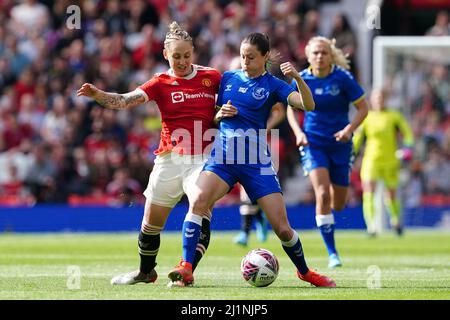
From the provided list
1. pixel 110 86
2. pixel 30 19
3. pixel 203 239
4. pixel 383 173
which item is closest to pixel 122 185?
pixel 110 86

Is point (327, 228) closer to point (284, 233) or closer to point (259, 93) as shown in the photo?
point (284, 233)

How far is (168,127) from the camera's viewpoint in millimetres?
9703

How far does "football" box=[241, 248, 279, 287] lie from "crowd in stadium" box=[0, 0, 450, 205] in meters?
11.0

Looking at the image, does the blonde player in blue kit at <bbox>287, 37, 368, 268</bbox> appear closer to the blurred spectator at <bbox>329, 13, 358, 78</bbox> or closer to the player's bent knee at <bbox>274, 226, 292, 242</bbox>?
the player's bent knee at <bbox>274, 226, 292, 242</bbox>

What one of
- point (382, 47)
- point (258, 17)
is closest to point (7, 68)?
point (258, 17)

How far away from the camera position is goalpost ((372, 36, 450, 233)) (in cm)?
2152

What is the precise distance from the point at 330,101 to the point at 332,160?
68cm

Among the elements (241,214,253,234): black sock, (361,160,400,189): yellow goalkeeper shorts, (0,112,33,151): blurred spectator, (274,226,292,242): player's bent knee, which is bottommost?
(361,160,400,189): yellow goalkeeper shorts

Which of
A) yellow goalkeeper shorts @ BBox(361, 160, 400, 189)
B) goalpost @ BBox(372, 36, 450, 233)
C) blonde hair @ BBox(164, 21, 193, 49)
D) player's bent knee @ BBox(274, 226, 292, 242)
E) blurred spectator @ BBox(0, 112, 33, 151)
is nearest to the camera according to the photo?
player's bent knee @ BBox(274, 226, 292, 242)

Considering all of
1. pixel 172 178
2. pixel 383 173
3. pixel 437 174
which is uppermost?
pixel 172 178

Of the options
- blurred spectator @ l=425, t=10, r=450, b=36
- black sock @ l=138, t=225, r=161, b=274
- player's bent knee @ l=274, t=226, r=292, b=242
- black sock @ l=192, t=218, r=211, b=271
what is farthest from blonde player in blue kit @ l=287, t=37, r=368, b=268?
blurred spectator @ l=425, t=10, r=450, b=36

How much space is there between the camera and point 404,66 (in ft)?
75.1

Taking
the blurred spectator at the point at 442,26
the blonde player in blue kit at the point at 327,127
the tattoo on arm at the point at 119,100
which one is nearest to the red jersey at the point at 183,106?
the tattoo on arm at the point at 119,100
